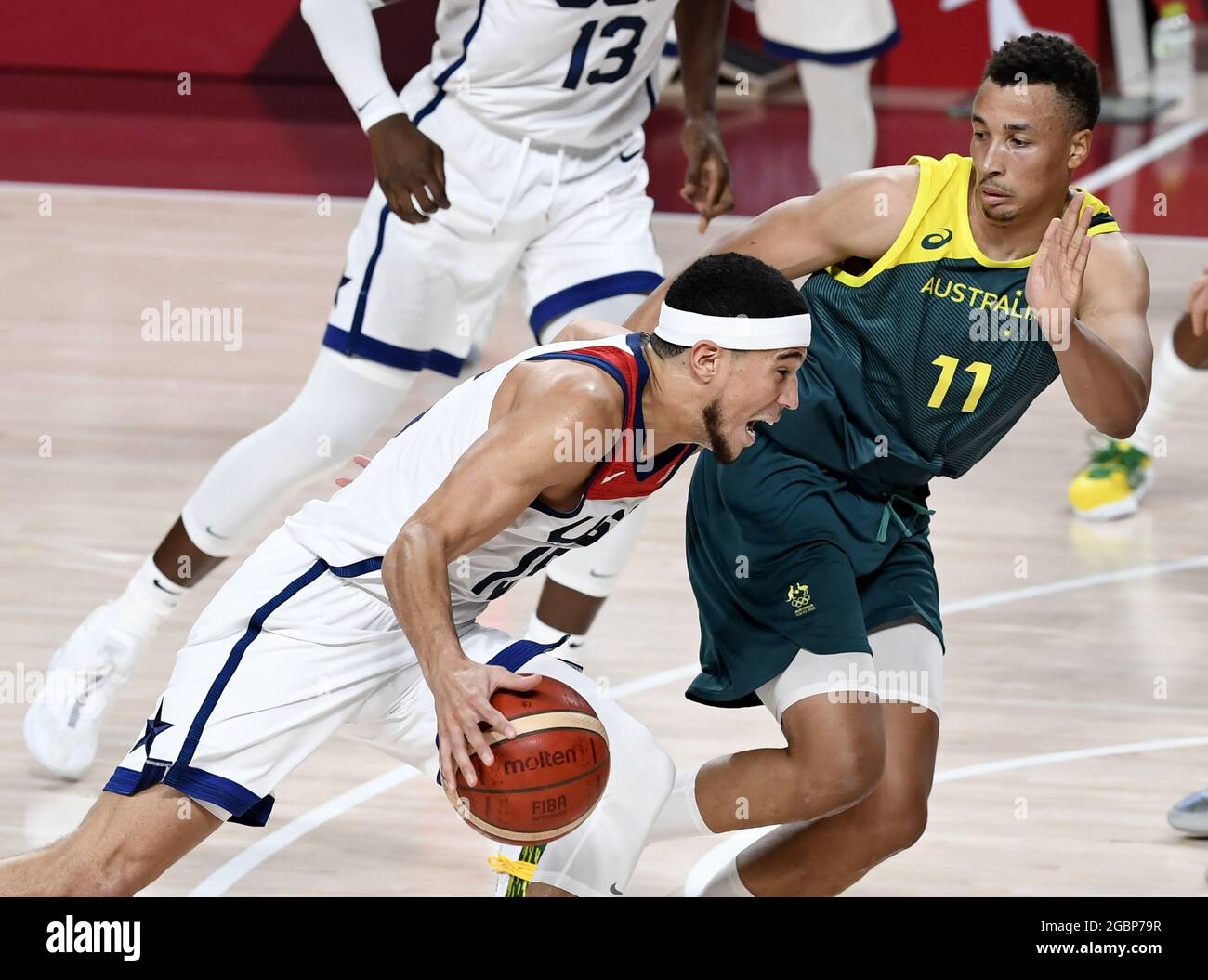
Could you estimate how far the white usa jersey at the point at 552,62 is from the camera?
4.69m

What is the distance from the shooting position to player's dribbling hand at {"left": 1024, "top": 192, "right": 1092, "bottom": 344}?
10.8 ft

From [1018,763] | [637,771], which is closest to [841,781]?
[637,771]

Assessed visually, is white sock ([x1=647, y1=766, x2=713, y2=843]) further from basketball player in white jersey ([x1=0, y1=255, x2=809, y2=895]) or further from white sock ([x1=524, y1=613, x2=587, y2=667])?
white sock ([x1=524, y1=613, x2=587, y2=667])

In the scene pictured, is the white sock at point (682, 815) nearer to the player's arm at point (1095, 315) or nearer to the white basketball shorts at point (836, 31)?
the player's arm at point (1095, 315)

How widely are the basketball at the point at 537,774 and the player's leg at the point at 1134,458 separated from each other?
360 cm

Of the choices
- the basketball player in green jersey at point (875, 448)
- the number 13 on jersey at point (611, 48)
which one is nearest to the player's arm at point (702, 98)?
the number 13 on jersey at point (611, 48)

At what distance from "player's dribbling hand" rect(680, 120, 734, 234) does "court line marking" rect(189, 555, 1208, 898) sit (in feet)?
3.89

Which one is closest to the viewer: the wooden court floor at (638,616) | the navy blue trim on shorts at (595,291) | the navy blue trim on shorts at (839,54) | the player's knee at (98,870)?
the player's knee at (98,870)

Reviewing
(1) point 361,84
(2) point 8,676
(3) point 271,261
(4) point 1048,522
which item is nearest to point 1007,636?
(4) point 1048,522

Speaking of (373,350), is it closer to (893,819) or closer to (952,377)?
(952,377)

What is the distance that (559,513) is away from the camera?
11.0ft
